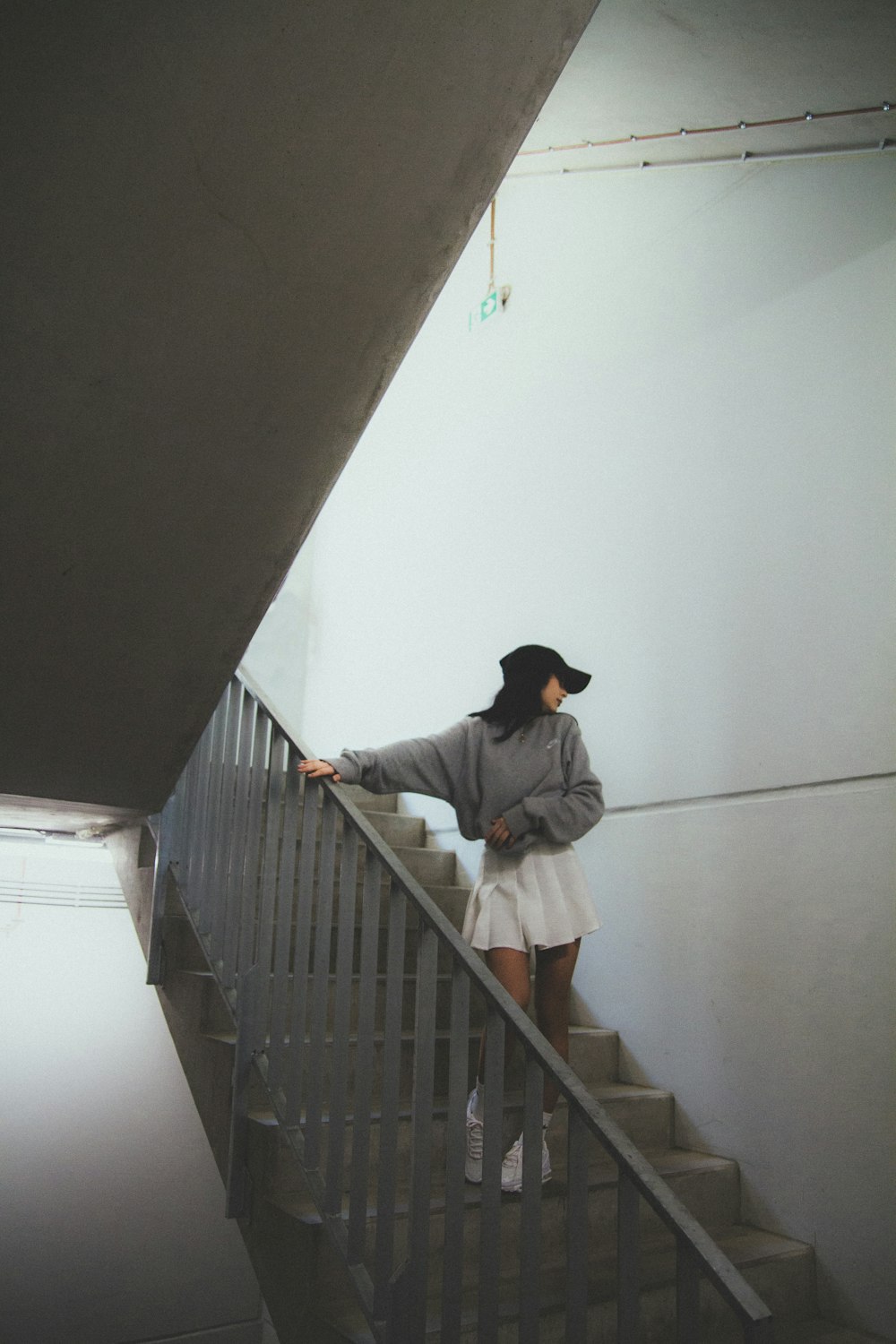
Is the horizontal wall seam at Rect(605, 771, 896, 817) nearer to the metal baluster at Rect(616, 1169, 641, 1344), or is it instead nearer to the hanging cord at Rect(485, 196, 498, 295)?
the metal baluster at Rect(616, 1169, 641, 1344)

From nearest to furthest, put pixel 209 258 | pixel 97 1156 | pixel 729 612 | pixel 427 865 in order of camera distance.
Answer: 1. pixel 209 258
2. pixel 729 612
3. pixel 427 865
4. pixel 97 1156

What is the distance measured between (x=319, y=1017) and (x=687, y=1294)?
3.09 feet

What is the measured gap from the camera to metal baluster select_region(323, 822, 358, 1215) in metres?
1.91

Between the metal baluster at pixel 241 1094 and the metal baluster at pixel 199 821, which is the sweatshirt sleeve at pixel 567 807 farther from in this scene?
the metal baluster at pixel 199 821

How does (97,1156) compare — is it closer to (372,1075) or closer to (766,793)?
(372,1075)

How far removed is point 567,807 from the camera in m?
2.43

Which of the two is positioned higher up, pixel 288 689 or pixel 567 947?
pixel 288 689

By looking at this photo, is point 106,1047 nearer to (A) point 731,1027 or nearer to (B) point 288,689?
(B) point 288,689

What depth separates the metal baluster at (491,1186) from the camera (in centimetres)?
155

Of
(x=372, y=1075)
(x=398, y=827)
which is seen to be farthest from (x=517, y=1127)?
(x=398, y=827)

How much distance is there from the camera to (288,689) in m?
5.97

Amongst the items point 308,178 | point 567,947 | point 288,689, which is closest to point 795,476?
Answer: point 567,947

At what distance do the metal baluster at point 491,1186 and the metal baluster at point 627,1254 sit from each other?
223 millimetres

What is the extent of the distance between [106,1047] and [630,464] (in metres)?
3.45
